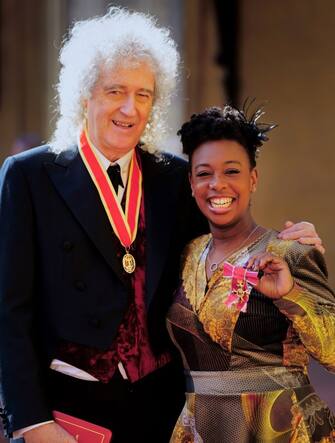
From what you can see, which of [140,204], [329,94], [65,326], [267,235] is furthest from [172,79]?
[329,94]

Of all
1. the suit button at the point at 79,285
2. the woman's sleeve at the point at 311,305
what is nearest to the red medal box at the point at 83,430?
the suit button at the point at 79,285

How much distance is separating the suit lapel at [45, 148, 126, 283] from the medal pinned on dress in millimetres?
18

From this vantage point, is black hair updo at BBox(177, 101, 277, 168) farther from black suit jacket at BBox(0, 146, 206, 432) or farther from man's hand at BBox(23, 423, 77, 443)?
man's hand at BBox(23, 423, 77, 443)

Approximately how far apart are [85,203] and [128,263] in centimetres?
24

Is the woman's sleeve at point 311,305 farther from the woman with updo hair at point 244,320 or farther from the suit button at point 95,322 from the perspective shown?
the suit button at point 95,322

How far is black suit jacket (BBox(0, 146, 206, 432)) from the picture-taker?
10.6ft

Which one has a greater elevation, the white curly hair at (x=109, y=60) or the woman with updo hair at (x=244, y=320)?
the white curly hair at (x=109, y=60)

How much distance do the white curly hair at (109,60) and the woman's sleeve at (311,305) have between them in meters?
0.79

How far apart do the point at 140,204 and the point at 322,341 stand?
78 cm

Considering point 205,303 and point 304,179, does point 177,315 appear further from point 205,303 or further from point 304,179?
point 304,179

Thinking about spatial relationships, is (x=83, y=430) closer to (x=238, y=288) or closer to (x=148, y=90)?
(x=238, y=288)

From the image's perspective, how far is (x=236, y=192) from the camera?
3.24 meters

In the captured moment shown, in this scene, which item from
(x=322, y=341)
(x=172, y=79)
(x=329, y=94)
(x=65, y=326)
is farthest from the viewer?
(x=329, y=94)

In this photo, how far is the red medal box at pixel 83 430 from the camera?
3.23 m
